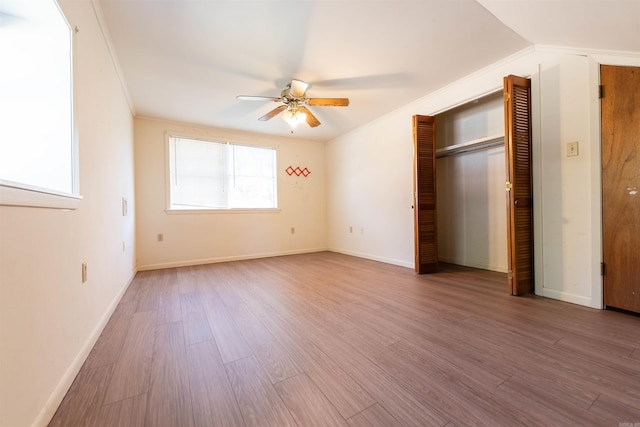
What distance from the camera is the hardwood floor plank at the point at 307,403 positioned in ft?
3.04

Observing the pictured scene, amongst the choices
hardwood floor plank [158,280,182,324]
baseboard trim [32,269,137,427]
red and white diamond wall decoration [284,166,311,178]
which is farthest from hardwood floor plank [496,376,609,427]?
red and white diamond wall decoration [284,166,311,178]

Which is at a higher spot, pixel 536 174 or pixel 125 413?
pixel 536 174

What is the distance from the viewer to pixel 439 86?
9.58 ft

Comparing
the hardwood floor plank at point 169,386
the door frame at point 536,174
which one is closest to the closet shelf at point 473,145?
the door frame at point 536,174

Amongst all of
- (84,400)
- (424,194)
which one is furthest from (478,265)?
(84,400)

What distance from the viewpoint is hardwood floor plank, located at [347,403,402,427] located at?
91cm

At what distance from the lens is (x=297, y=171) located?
15.9 ft

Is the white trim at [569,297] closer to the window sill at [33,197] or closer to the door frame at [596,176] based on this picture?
the door frame at [596,176]

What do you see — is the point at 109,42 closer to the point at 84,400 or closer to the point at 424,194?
the point at 84,400

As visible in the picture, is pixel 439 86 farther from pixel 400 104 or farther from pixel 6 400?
pixel 6 400

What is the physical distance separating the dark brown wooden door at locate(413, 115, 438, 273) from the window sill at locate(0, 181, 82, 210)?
10.1 ft

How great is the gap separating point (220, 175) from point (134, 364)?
3283 millimetres

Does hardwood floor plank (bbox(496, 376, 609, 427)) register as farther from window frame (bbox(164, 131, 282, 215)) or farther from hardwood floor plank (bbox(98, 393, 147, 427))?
window frame (bbox(164, 131, 282, 215))

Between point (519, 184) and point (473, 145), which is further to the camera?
point (473, 145)
